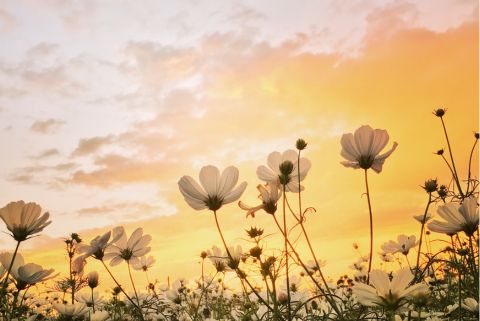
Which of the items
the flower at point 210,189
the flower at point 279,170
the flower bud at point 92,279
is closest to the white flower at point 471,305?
the flower at point 279,170

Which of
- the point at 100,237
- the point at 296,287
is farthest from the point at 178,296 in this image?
the point at 100,237

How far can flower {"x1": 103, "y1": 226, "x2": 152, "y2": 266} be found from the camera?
1162 millimetres

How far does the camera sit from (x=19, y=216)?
0.94 m

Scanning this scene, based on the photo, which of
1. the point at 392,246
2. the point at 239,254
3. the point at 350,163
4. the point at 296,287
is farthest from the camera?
the point at 296,287

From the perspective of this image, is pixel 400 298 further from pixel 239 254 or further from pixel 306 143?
pixel 239 254

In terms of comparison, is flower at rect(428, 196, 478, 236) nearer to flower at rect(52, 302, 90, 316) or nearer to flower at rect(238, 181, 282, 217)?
flower at rect(238, 181, 282, 217)

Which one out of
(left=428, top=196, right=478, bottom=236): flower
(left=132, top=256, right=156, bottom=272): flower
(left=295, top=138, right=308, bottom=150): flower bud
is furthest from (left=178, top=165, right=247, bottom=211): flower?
(left=132, top=256, right=156, bottom=272): flower

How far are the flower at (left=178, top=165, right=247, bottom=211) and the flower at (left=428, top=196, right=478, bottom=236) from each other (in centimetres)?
50

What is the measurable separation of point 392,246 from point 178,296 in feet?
4.20

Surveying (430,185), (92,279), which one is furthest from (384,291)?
(92,279)

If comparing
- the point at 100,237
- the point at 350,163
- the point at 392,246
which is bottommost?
the point at 392,246

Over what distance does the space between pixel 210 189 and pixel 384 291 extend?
48 centimetres

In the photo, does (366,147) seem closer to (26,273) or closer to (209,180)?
(209,180)

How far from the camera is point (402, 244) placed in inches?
69.2
